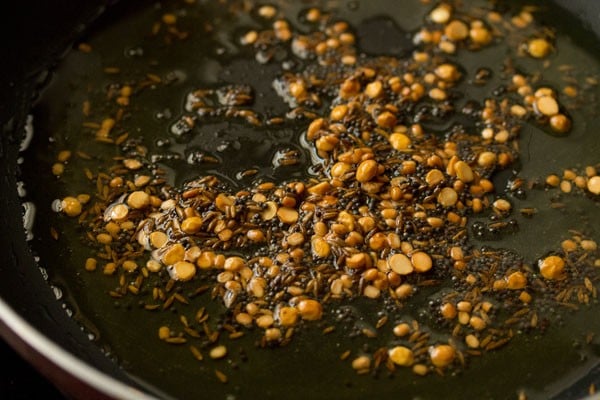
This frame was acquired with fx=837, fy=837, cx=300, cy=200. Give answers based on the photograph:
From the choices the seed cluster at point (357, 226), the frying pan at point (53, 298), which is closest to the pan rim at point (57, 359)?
the frying pan at point (53, 298)

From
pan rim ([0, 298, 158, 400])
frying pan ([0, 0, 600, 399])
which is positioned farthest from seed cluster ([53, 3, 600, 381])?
pan rim ([0, 298, 158, 400])

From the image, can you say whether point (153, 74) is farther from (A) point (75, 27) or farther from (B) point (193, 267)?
(B) point (193, 267)

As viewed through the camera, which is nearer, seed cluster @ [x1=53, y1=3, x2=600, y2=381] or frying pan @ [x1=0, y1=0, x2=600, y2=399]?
frying pan @ [x1=0, y1=0, x2=600, y2=399]

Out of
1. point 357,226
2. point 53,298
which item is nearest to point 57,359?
point 53,298

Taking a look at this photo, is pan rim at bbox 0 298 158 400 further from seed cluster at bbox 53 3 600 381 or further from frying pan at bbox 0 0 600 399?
seed cluster at bbox 53 3 600 381

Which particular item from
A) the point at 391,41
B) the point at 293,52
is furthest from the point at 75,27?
the point at 391,41

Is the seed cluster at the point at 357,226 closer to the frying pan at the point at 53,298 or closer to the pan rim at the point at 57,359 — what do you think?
the frying pan at the point at 53,298

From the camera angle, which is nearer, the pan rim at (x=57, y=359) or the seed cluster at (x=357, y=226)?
the pan rim at (x=57, y=359)
